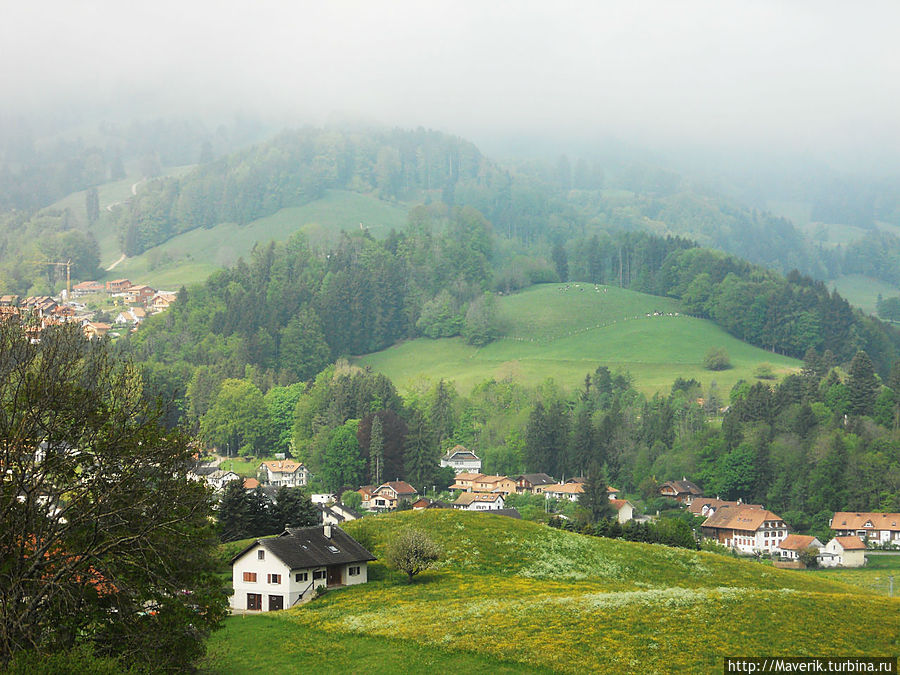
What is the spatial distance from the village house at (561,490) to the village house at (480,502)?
252 inches

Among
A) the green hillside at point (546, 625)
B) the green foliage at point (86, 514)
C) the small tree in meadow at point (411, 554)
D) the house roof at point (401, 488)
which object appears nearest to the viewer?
the green foliage at point (86, 514)

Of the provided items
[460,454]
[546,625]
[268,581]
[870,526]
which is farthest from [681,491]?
[546,625]

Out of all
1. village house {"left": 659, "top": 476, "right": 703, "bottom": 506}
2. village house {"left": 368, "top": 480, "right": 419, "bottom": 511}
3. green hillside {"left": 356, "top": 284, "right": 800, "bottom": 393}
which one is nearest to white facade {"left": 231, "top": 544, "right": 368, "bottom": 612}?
village house {"left": 368, "top": 480, "right": 419, "bottom": 511}

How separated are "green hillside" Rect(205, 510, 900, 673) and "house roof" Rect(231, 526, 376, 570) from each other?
1.61 meters

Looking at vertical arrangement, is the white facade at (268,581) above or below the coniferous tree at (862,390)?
above

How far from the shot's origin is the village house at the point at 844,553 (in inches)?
3329

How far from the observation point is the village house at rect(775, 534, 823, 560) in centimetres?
8706

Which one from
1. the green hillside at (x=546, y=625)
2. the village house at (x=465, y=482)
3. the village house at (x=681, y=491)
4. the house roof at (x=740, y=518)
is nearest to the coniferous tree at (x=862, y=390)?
the village house at (x=681, y=491)

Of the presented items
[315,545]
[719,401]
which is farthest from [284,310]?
[315,545]

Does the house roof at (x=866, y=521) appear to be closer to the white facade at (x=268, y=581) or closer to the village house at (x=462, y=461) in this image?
the village house at (x=462, y=461)

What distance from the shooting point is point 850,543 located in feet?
286

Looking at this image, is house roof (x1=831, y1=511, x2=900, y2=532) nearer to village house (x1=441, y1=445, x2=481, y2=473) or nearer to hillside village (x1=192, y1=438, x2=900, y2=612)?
hillside village (x1=192, y1=438, x2=900, y2=612)

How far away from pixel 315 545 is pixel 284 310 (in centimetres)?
14080

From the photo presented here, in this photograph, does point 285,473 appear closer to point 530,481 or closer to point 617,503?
point 530,481
